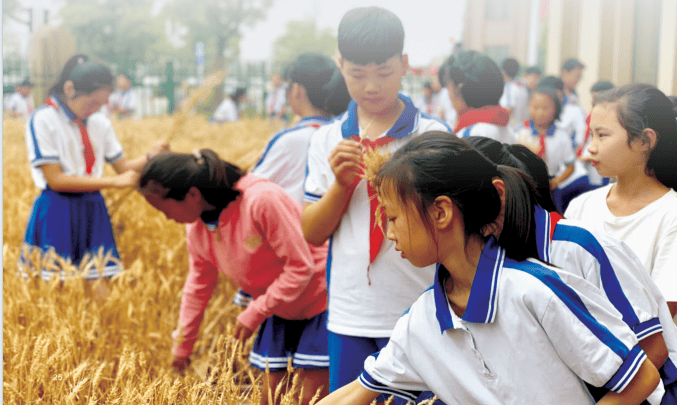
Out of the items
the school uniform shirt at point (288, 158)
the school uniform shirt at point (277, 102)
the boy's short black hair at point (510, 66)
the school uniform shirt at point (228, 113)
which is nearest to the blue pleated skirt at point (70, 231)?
the school uniform shirt at point (288, 158)

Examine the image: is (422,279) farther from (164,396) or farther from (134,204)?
(134,204)

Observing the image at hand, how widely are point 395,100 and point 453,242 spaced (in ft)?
2.36

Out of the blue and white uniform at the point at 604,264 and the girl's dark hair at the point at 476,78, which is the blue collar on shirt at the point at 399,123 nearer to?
the blue and white uniform at the point at 604,264

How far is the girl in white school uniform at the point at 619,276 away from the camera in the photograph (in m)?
1.42

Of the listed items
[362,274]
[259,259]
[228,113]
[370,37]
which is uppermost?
[370,37]

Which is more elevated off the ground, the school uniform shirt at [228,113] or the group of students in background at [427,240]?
the group of students in background at [427,240]

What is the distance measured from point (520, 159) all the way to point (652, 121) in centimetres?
39

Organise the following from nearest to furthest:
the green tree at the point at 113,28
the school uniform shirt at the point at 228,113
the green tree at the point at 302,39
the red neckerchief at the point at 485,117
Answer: the red neckerchief at the point at 485,117 → the school uniform shirt at the point at 228,113 → the green tree at the point at 113,28 → the green tree at the point at 302,39

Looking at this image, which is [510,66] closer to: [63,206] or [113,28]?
[63,206]

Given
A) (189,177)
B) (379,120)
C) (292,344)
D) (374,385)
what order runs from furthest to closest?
(292,344) → (189,177) → (379,120) → (374,385)

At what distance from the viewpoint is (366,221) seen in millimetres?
1899

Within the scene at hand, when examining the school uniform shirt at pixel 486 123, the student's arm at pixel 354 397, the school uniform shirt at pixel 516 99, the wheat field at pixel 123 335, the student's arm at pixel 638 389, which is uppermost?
the school uniform shirt at pixel 486 123

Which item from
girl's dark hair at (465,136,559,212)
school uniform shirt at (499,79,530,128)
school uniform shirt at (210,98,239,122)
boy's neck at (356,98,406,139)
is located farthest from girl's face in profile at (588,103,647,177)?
school uniform shirt at (210,98,239,122)

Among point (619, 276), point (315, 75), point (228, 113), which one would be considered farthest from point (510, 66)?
point (228, 113)
